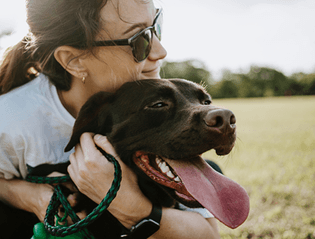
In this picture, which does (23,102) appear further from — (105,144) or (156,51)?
(156,51)

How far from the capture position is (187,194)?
178 centimetres

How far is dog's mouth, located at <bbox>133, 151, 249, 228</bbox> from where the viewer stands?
5.49ft

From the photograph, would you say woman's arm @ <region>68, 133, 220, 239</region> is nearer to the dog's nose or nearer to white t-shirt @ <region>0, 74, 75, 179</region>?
white t-shirt @ <region>0, 74, 75, 179</region>

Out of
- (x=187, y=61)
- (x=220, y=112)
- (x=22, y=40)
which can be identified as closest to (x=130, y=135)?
(x=220, y=112)

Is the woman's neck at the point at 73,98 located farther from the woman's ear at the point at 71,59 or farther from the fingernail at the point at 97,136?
the fingernail at the point at 97,136

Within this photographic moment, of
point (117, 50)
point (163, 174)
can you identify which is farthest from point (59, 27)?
point (163, 174)

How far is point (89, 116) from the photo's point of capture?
2.14m

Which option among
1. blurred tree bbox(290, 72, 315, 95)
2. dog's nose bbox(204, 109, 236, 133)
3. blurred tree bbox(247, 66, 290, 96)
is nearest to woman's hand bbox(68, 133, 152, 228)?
dog's nose bbox(204, 109, 236, 133)

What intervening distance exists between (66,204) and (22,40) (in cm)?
161

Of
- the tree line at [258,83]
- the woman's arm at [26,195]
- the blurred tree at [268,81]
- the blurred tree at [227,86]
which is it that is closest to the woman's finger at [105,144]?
the woman's arm at [26,195]

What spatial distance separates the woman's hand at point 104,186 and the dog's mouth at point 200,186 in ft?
0.59

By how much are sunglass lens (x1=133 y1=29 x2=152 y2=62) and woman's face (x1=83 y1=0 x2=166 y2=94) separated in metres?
0.04

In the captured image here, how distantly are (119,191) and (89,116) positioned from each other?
2.07 feet

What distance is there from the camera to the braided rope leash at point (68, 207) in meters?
1.64
